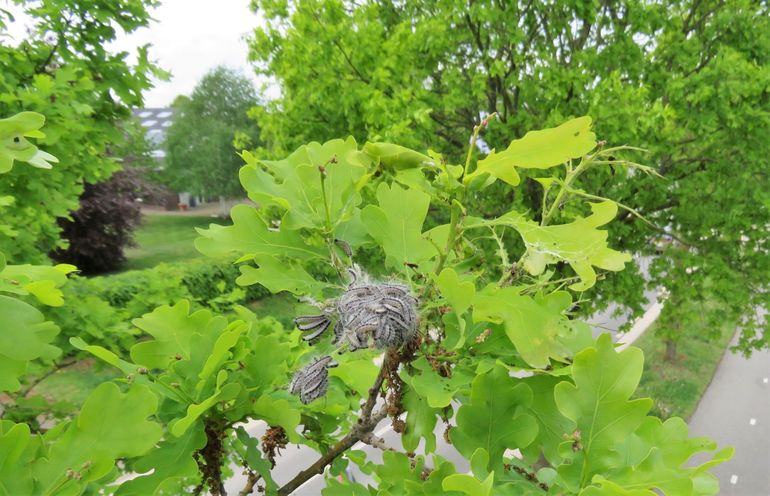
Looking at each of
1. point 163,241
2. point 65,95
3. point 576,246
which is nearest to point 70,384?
point 65,95

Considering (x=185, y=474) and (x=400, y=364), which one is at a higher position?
(x=400, y=364)

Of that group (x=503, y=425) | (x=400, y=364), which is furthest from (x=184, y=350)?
Answer: (x=503, y=425)

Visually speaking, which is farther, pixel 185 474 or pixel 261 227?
pixel 261 227

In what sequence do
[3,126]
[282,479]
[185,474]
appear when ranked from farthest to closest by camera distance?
1. [282,479]
2. [185,474]
3. [3,126]

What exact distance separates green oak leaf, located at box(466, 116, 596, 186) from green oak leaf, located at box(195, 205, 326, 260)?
49 cm

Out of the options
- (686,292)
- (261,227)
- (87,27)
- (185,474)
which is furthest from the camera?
(686,292)

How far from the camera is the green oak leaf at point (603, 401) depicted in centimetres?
83

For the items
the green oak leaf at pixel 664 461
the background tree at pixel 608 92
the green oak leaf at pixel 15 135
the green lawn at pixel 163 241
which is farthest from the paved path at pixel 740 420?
the green lawn at pixel 163 241

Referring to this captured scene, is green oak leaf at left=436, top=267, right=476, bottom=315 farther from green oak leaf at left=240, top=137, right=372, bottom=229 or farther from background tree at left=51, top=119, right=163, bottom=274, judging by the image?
background tree at left=51, top=119, right=163, bottom=274

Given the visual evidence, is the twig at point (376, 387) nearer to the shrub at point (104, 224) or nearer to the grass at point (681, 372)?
the grass at point (681, 372)

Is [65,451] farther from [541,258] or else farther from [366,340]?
[541,258]

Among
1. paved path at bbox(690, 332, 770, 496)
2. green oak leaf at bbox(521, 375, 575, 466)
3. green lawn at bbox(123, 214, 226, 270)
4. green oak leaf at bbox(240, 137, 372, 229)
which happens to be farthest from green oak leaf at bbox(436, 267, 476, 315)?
green lawn at bbox(123, 214, 226, 270)

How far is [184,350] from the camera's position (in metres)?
1.18

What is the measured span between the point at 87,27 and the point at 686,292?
20.2 feet
